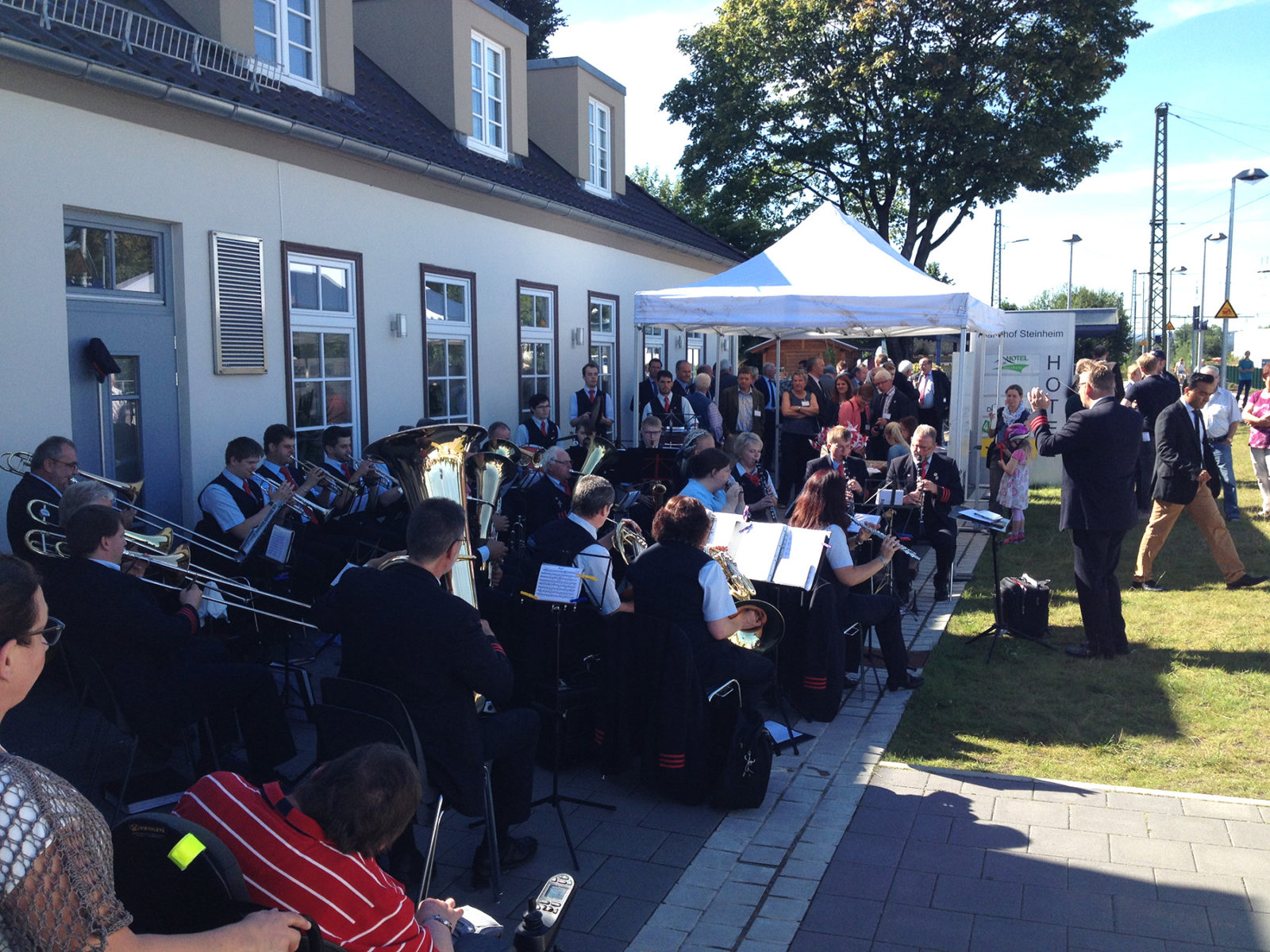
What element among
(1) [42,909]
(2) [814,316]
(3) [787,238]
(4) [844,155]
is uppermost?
(4) [844,155]

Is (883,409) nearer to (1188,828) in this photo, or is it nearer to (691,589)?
(691,589)

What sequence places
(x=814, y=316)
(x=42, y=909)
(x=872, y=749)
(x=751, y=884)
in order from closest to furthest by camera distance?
1. (x=42, y=909)
2. (x=751, y=884)
3. (x=872, y=749)
4. (x=814, y=316)

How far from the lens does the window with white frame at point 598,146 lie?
48.5 feet

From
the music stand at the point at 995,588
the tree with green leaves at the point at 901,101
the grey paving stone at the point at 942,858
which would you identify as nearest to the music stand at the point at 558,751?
the grey paving stone at the point at 942,858

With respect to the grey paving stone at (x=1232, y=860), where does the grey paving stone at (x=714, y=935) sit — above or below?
below

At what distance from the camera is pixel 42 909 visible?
1.51 m

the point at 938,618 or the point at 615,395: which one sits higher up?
the point at 615,395

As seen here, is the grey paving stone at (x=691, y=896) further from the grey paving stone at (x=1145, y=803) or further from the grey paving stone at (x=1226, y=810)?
the grey paving stone at (x=1226, y=810)

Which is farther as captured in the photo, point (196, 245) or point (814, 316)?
point (814, 316)

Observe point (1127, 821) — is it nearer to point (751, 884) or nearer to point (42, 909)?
point (751, 884)

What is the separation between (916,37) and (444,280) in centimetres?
1495

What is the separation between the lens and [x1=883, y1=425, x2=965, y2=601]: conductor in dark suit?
7.99m

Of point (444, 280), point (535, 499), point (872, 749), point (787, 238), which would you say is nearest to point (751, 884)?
point (872, 749)

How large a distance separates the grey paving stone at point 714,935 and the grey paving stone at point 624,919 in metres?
0.19
